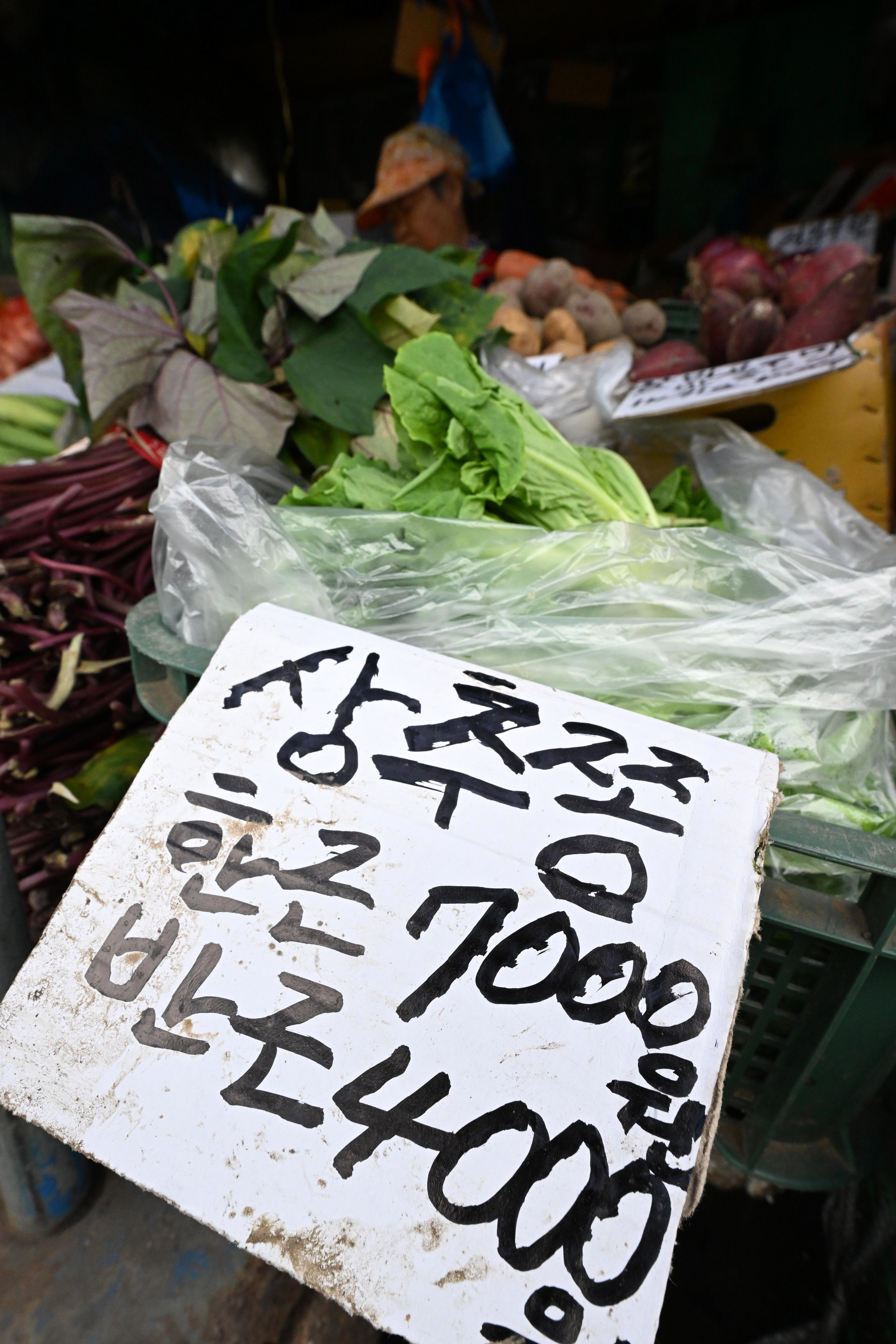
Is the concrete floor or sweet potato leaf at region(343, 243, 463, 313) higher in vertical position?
sweet potato leaf at region(343, 243, 463, 313)

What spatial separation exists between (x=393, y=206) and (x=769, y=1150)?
2768 mm

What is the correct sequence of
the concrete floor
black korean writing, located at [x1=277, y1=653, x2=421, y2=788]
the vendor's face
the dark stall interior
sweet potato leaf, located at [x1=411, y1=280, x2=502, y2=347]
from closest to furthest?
black korean writing, located at [x1=277, y1=653, x2=421, y2=788] < the concrete floor < sweet potato leaf, located at [x1=411, y1=280, x2=502, y2=347] < the vendor's face < the dark stall interior

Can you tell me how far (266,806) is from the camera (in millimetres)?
740

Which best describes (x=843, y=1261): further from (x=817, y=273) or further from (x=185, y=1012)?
(x=817, y=273)

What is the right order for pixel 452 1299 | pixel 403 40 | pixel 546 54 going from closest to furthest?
pixel 452 1299, pixel 403 40, pixel 546 54

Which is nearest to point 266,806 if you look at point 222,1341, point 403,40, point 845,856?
point 845,856

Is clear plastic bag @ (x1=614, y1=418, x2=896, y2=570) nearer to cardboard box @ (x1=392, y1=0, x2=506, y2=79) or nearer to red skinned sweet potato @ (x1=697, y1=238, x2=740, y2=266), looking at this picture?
red skinned sweet potato @ (x1=697, y1=238, x2=740, y2=266)

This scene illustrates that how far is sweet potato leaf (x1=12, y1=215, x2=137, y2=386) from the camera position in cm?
139

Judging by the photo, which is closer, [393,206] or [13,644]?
[13,644]

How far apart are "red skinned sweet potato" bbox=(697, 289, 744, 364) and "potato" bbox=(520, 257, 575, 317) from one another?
58 cm

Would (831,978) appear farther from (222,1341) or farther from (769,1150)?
(222,1341)

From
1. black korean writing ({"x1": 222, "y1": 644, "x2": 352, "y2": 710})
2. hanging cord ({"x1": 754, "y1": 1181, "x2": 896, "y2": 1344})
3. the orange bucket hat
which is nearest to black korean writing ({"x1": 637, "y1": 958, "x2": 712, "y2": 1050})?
black korean writing ({"x1": 222, "y1": 644, "x2": 352, "y2": 710})

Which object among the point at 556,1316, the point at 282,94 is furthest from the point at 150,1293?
the point at 282,94

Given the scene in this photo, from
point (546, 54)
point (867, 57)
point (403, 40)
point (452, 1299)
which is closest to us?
point (452, 1299)
